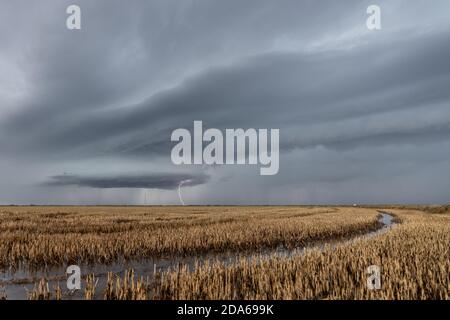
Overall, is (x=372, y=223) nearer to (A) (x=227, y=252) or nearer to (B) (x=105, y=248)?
(A) (x=227, y=252)

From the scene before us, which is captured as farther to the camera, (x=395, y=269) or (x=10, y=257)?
(x=10, y=257)

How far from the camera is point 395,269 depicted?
9180mm

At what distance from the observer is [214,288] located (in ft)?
25.6
